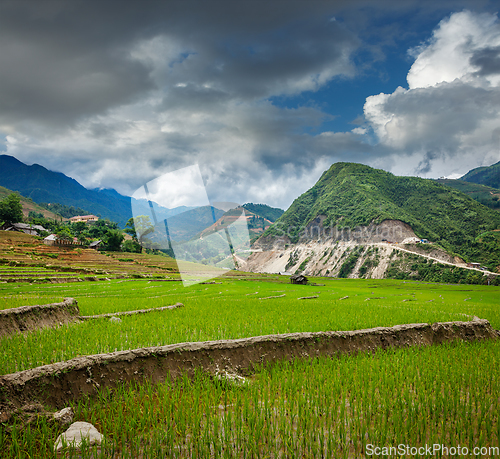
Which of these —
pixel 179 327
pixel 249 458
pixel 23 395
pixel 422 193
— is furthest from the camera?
pixel 422 193

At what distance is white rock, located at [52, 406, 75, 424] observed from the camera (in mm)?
3385

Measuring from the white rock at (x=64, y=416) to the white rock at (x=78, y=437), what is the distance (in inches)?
15.3

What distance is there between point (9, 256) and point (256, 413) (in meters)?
45.0

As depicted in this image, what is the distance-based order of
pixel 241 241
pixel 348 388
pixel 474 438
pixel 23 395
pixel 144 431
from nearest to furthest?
pixel 474 438
pixel 144 431
pixel 23 395
pixel 348 388
pixel 241 241

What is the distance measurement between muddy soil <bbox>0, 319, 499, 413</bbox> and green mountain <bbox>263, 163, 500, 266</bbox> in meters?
109

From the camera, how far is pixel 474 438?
10.2 ft

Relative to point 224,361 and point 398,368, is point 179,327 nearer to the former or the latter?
point 224,361

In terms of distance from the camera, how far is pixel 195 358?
5.15 meters

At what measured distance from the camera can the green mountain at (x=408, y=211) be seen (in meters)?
113

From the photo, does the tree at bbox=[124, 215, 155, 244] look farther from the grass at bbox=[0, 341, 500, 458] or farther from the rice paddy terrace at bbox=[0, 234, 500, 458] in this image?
the grass at bbox=[0, 341, 500, 458]

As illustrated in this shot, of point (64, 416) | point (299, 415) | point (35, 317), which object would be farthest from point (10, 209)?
point (299, 415)

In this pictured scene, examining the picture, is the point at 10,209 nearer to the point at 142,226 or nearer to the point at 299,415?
the point at 142,226

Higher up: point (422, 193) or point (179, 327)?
point (422, 193)

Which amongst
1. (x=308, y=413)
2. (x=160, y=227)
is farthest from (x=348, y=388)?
(x=160, y=227)
